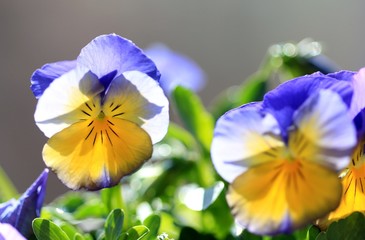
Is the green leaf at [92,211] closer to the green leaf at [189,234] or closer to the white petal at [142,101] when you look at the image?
the green leaf at [189,234]

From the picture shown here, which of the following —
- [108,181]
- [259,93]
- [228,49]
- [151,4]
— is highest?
[108,181]

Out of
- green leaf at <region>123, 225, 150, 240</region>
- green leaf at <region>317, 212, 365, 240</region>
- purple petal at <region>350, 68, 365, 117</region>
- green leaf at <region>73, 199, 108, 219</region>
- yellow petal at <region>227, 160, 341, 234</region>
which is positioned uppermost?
purple petal at <region>350, 68, 365, 117</region>

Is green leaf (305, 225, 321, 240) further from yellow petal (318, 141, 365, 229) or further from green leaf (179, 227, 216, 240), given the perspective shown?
green leaf (179, 227, 216, 240)

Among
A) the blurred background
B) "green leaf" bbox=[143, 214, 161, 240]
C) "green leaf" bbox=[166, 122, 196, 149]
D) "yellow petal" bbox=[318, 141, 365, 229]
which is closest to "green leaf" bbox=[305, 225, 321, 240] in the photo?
"yellow petal" bbox=[318, 141, 365, 229]

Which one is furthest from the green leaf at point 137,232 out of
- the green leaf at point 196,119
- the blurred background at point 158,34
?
the blurred background at point 158,34

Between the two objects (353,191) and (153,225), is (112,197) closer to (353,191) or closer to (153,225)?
(153,225)

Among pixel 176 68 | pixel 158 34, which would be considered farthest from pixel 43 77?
pixel 158 34

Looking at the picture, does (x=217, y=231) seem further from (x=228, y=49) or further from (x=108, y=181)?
(x=228, y=49)

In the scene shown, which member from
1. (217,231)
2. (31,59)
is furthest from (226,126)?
(31,59)
